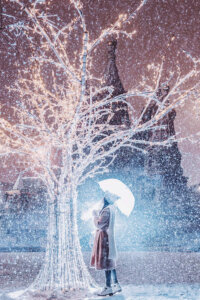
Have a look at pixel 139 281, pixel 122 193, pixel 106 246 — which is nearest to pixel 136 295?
pixel 106 246

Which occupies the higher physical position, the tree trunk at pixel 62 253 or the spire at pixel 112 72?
the spire at pixel 112 72

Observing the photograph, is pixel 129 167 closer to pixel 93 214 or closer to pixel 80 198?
pixel 80 198

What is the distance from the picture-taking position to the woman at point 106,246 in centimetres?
530

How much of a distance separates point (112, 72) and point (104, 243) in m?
23.0

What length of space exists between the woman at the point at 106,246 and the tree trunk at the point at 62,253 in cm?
41

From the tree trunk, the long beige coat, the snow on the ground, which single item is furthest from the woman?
the tree trunk

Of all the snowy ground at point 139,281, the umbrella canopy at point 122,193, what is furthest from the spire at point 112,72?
the umbrella canopy at point 122,193

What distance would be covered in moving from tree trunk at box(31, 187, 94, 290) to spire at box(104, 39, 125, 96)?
2071 cm

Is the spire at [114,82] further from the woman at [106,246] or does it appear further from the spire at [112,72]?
the woman at [106,246]

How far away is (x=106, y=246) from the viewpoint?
5387 millimetres

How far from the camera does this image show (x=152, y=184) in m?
25.0

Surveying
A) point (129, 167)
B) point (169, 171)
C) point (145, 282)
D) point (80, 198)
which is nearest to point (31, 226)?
point (80, 198)

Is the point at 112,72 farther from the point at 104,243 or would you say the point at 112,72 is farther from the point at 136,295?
the point at 136,295

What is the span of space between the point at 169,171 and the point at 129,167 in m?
4.41
